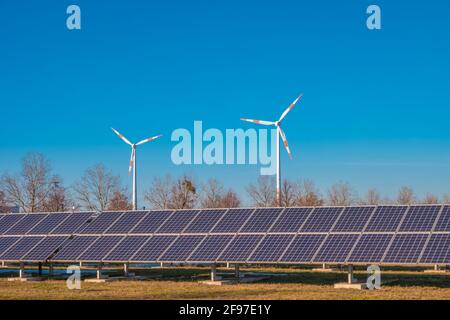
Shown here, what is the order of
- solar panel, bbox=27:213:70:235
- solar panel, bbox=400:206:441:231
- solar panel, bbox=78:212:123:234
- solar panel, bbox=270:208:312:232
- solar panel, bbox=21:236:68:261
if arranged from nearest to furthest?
solar panel, bbox=400:206:441:231
solar panel, bbox=270:208:312:232
solar panel, bbox=21:236:68:261
solar panel, bbox=78:212:123:234
solar panel, bbox=27:213:70:235

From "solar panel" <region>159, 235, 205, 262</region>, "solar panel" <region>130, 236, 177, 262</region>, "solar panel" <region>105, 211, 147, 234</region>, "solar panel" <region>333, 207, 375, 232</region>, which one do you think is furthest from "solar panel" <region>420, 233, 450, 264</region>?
"solar panel" <region>105, 211, 147, 234</region>

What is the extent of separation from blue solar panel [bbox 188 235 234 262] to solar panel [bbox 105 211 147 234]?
22.0 feet

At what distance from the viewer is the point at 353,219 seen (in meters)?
38.2

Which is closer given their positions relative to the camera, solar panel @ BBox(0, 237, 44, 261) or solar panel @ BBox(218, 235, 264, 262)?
solar panel @ BBox(218, 235, 264, 262)

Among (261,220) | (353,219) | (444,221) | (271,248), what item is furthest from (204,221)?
(444,221)

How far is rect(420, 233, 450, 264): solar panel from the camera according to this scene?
32.5 metres

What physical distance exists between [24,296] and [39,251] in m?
10.1

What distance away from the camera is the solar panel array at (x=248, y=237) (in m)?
34.8

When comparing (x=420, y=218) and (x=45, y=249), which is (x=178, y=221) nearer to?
(x=45, y=249)

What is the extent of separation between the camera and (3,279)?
45.3m

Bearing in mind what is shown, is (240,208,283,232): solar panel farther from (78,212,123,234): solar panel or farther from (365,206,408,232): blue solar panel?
(78,212,123,234): solar panel
